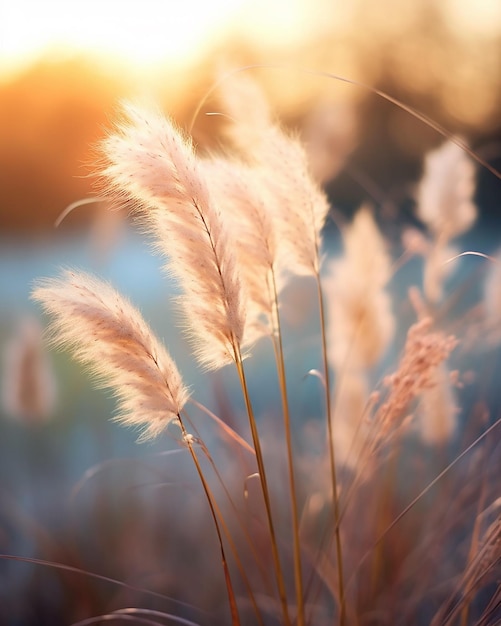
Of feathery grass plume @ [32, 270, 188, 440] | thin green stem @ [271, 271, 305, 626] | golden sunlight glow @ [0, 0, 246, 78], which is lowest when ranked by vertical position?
thin green stem @ [271, 271, 305, 626]

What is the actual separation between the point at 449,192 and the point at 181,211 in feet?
2.72

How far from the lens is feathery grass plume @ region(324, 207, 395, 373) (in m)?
1.50

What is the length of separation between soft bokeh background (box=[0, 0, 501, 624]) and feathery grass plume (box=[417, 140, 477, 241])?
1634mm

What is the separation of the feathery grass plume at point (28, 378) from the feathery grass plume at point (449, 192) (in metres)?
1.04

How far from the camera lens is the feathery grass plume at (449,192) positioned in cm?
149

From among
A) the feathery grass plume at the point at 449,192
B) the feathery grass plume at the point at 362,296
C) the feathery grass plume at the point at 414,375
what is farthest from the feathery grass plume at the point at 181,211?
the feathery grass plume at the point at 449,192

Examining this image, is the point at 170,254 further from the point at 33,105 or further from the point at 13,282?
the point at 33,105

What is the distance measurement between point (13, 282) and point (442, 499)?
3616 mm

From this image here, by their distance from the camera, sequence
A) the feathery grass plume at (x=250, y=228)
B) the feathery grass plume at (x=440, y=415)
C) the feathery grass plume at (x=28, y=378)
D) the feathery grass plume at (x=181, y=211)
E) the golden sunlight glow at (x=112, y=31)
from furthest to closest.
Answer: the golden sunlight glow at (x=112, y=31), the feathery grass plume at (x=28, y=378), the feathery grass plume at (x=440, y=415), the feathery grass plume at (x=250, y=228), the feathery grass plume at (x=181, y=211)

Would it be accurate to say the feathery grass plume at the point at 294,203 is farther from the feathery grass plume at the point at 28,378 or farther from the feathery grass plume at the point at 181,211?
the feathery grass plume at the point at 28,378

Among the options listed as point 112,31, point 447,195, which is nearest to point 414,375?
point 447,195

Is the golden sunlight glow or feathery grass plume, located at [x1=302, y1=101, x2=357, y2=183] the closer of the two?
feathery grass plume, located at [x1=302, y1=101, x2=357, y2=183]

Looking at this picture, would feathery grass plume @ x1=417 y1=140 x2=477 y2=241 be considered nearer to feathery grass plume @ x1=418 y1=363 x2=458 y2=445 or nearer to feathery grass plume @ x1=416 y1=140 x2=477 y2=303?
feathery grass plume @ x1=416 y1=140 x2=477 y2=303

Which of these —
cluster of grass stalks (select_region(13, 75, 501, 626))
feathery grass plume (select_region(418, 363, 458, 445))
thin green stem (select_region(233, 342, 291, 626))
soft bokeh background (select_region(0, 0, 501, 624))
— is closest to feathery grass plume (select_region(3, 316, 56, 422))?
cluster of grass stalks (select_region(13, 75, 501, 626))
